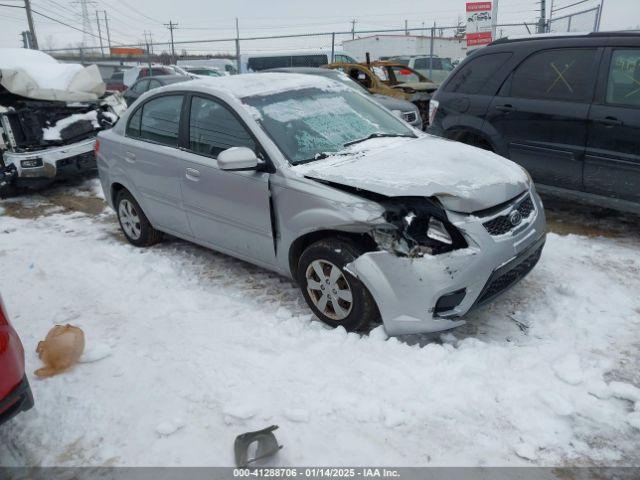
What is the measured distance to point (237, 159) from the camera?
137 inches

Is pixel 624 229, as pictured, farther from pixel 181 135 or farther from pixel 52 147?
pixel 52 147

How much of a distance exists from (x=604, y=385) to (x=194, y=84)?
12.4 feet

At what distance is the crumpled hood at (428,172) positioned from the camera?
10.1ft

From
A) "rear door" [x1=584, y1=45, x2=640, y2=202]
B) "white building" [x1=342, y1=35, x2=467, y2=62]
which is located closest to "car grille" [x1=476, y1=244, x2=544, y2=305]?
"rear door" [x1=584, y1=45, x2=640, y2=202]

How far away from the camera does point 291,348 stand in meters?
3.29

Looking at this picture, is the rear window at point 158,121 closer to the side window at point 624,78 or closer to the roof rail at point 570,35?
the roof rail at point 570,35

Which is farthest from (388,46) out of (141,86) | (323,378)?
(323,378)

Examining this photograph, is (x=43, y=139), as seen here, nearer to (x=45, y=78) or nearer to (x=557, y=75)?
(x=45, y=78)

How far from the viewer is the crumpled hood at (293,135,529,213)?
3.09m

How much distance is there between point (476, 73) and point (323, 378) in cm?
438

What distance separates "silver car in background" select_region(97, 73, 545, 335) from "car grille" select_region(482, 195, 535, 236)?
0.4 inches

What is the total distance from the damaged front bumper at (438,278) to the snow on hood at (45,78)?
6525 mm

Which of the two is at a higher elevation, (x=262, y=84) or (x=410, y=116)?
(x=262, y=84)

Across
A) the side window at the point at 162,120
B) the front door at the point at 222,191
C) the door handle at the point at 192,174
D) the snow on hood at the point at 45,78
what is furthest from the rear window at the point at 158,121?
the snow on hood at the point at 45,78
